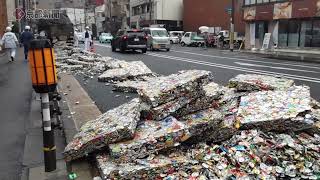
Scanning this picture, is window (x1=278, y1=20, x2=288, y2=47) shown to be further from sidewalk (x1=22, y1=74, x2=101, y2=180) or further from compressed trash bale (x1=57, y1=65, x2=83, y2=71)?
sidewalk (x1=22, y1=74, x2=101, y2=180)

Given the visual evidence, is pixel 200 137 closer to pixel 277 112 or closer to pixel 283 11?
pixel 277 112

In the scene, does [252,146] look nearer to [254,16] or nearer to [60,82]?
[60,82]

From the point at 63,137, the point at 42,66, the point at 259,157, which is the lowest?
the point at 63,137

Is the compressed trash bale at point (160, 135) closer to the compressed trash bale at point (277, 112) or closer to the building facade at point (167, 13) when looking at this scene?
the compressed trash bale at point (277, 112)

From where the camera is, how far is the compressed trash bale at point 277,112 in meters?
5.24

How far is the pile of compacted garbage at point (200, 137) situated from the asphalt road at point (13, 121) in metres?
0.81

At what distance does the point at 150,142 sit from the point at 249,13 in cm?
3618

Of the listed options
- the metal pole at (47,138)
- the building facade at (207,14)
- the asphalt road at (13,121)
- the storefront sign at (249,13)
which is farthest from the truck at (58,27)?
the metal pole at (47,138)

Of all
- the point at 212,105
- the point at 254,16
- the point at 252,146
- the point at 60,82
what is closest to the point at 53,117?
the point at 212,105

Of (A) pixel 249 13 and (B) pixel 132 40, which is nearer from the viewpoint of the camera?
(B) pixel 132 40

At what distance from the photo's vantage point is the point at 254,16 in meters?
38.4

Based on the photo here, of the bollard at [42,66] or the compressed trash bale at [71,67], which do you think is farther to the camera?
the compressed trash bale at [71,67]

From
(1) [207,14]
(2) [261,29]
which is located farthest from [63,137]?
(1) [207,14]

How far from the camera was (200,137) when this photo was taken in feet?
17.3
